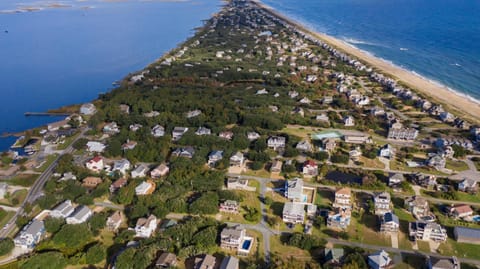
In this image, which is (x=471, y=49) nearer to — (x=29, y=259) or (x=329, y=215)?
(x=329, y=215)

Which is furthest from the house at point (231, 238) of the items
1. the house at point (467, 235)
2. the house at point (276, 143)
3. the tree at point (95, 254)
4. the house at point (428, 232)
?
the house at point (467, 235)

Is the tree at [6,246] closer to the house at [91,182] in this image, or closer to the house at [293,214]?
the house at [91,182]

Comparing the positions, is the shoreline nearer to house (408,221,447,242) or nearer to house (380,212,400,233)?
house (408,221,447,242)

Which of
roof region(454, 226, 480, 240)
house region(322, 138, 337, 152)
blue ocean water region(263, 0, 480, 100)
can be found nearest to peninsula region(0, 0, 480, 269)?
house region(322, 138, 337, 152)

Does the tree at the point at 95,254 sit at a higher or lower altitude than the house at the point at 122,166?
lower

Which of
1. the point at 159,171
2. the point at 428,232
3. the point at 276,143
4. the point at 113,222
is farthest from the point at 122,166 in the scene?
the point at 428,232
